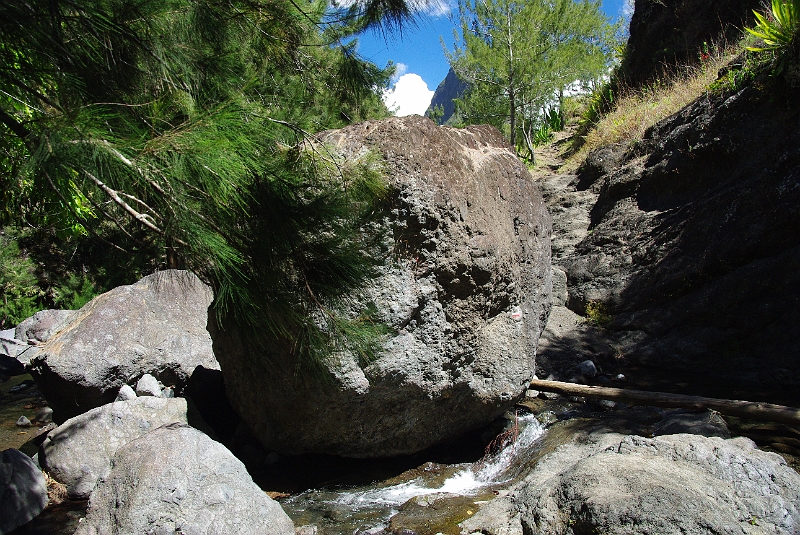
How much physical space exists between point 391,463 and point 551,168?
9.67 meters

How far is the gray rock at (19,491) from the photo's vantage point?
3840mm

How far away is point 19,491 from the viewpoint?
397 centimetres

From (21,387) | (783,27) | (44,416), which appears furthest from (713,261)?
(21,387)

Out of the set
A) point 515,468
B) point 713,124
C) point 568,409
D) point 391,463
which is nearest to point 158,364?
point 391,463

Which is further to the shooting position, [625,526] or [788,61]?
[788,61]

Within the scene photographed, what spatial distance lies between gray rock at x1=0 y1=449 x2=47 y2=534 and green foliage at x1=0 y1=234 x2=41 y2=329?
6766 mm

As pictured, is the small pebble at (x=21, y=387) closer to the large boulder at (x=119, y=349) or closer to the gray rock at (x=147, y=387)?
the large boulder at (x=119, y=349)

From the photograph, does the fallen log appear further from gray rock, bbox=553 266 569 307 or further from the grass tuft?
the grass tuft

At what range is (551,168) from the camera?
12.6 m

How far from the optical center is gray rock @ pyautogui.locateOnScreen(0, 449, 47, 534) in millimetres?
3840

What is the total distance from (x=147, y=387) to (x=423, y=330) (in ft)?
9.71

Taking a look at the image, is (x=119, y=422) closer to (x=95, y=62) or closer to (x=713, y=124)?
(x=95, y=62)

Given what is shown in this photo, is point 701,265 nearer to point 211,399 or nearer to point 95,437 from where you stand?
point 211,399

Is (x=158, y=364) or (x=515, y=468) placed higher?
(x=158, y=364)
